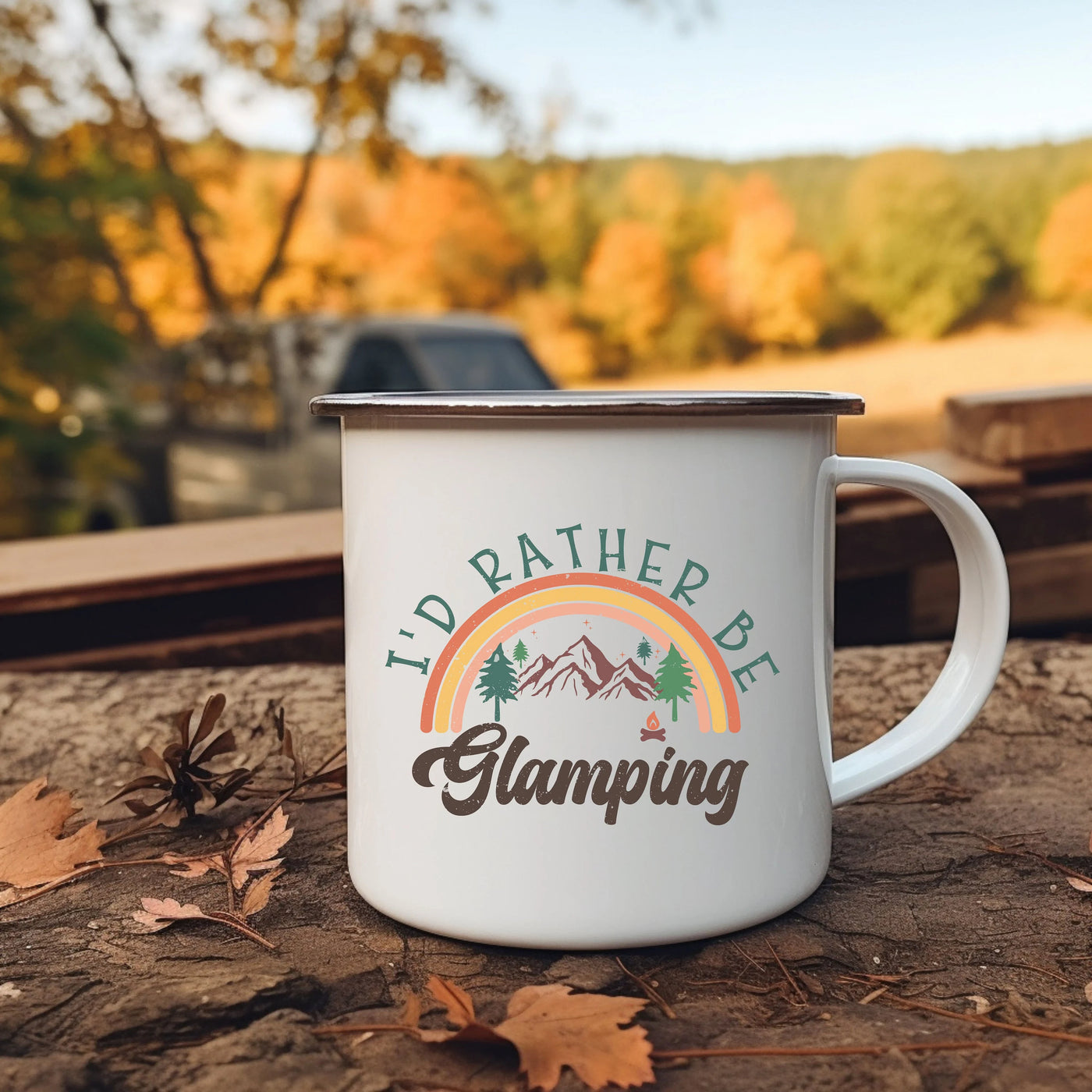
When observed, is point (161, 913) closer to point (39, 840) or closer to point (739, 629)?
point (39, 840)

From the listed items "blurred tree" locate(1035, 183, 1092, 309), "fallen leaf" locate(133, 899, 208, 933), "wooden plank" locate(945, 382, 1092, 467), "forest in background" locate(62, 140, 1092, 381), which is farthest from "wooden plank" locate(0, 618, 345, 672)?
"blurred tree" locate(1035, 183, 1092, 309)

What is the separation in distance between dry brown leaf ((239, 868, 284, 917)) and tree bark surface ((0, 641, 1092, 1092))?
0.01 meters

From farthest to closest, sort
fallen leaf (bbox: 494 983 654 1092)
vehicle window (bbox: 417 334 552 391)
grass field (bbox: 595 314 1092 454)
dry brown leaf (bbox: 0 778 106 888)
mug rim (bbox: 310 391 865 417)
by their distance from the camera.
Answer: grass field (bbox: 595 314 1092 454), vehicle window (bbox: 417 334 552 391), dry brown leaf (bbox: 0 778 106 888), mug rim (bbox: 310 391 865 417), fallen leaf (bbox: 494 983 654 1092)

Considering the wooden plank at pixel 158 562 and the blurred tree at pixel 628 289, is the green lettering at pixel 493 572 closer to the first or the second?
the wooden plank at pixel 158 562

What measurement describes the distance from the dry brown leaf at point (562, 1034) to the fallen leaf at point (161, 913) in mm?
251

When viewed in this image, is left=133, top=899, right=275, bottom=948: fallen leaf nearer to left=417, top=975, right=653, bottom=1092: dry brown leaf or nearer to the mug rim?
left=417, top=975, right=653, bottom=1092: dry brown leaf

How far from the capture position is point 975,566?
952mm

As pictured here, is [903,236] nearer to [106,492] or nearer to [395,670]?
[106,492]

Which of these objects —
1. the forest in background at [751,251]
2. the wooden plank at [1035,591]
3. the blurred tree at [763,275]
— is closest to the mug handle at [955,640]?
the wooden plank at [1035,591]

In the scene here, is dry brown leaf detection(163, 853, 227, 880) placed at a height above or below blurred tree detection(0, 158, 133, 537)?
below

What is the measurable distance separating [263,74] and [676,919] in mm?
6618

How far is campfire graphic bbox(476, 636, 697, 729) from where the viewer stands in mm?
818

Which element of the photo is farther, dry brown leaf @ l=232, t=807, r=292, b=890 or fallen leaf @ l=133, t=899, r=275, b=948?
dry brown leaf @ l=232, t=807, r=292, b=890

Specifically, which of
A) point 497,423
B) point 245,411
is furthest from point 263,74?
point 497,423
